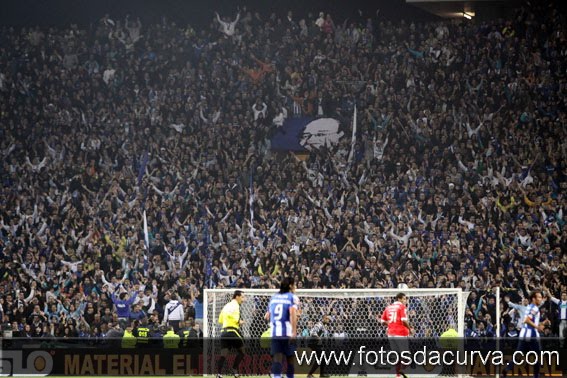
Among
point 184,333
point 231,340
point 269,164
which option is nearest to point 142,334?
point 184,333

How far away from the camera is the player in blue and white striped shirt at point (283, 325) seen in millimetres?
16203

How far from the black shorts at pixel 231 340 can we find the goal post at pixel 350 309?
291cm

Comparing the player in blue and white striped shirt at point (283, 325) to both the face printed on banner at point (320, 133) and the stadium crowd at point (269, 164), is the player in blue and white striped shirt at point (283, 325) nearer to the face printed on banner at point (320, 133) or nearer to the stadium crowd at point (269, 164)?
the stadium crowd at point (269, 164)

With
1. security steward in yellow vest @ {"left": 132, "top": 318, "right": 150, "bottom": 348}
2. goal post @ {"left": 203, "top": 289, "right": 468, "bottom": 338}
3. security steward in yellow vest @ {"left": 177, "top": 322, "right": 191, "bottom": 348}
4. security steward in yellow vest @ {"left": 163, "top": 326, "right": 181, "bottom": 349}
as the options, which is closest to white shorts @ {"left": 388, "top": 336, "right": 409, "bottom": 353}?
goal post @ {"left": 203, "top": 289, "right": 468, "bottom": 338}

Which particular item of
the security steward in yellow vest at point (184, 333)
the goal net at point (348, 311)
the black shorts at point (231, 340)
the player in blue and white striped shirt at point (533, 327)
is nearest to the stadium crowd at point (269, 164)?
the security steward in yellow vest at point (184, 333)

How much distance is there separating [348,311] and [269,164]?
9.92 meters

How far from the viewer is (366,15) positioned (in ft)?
117

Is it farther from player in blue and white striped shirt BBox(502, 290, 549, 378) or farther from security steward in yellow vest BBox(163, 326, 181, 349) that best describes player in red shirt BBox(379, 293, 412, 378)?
security steward in yellow vest BBox(163, 326, 181, 349)

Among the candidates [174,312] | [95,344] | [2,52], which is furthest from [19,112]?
[95,344]

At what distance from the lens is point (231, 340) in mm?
19000

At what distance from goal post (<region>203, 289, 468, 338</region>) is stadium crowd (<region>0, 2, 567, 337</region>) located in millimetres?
2814

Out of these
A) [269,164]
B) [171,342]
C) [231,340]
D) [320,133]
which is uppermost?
[320,133]

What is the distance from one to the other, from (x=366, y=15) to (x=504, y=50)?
17.1 ft

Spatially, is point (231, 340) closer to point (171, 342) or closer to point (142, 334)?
point (171, 342)
